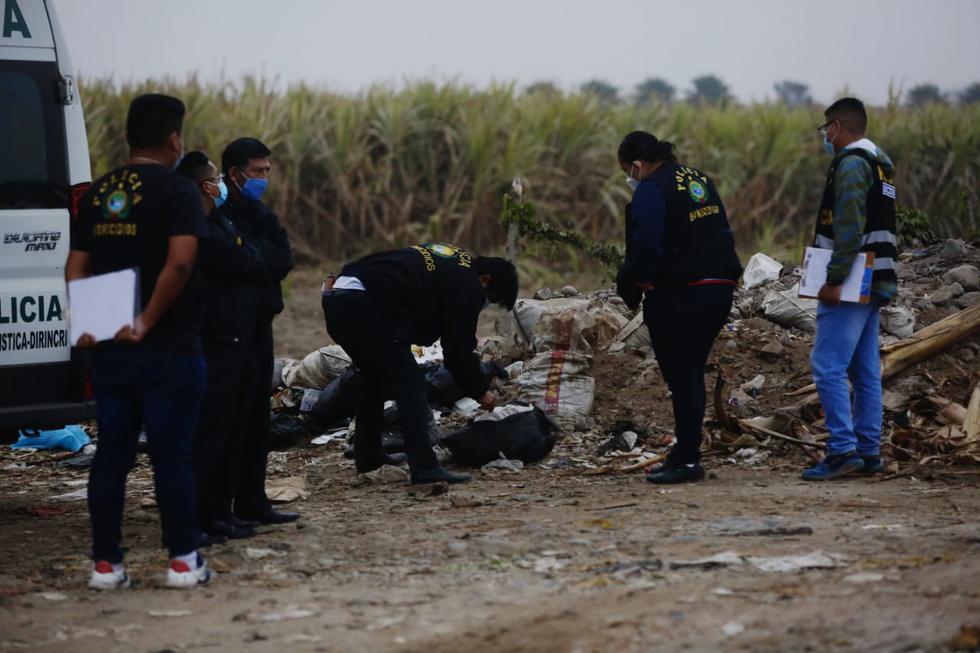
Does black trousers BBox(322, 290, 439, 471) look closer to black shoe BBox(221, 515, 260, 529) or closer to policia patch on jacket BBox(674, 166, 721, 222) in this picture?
black shoe BBox(221, 515, 260, 529)

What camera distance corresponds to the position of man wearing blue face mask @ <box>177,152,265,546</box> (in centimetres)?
578

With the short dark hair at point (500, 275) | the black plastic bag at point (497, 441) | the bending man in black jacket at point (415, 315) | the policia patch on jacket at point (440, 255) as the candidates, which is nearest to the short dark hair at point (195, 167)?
the bending man in black jacket at point (415, 315)

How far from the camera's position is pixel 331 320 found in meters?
7.23

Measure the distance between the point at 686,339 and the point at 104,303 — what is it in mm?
3257

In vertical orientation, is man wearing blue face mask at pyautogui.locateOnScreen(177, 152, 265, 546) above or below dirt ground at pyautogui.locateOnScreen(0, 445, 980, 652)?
above

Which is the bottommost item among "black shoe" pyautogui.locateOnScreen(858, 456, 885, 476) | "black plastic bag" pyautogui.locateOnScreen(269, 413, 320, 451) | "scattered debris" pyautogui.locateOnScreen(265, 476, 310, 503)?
"black plastic bag" pyautogui.locateOnScreen(269, 413, 320, 451)

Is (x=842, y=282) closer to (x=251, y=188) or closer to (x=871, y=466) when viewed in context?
(x=871, y=466)

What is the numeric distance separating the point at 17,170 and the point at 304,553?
233 centimetres

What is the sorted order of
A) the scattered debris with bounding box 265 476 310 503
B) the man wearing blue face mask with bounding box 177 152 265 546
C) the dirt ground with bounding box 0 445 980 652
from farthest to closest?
1. the scattered debris with bounding box 265 476 310 503
2. the man wearing blue face mask with bounding box 177 152 265 546
3. the dirt ground with bounding box 0 445 980 652

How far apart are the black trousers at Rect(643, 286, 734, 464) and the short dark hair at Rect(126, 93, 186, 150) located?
2983 millimetres

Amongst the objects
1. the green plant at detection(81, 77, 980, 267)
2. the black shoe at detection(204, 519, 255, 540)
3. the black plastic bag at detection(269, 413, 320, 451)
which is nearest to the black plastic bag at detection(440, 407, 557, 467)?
the black plastic bag at detection(269, 413, 320, 451)

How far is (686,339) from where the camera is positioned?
279 inches

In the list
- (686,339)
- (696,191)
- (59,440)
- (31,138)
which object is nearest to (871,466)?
(686,339)

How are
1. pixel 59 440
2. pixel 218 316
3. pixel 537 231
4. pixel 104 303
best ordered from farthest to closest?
pixel 537 231, pixel 59 440, pixel 218 316, pixel 104 303
